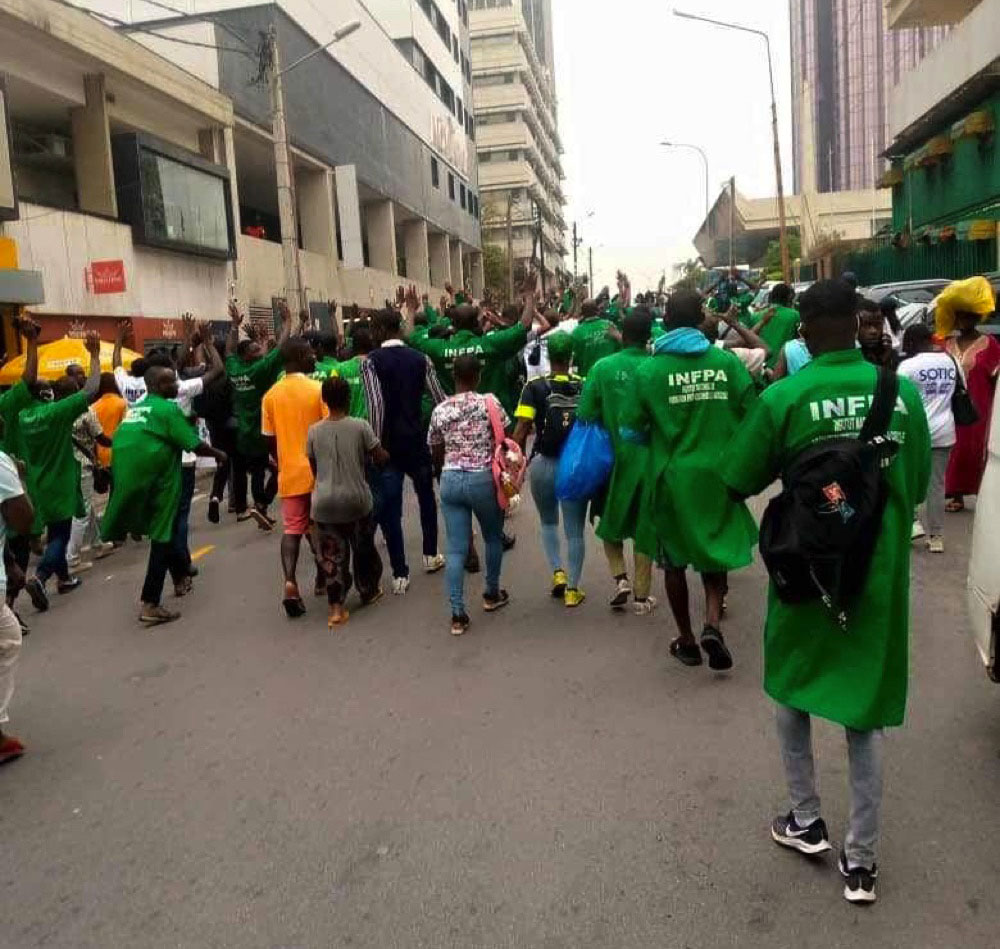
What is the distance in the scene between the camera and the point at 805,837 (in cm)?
334

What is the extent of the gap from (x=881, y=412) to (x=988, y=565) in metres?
1.28

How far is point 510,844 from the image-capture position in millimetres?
3592

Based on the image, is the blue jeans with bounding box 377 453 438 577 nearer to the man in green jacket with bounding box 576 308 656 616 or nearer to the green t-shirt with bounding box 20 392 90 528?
the man in green jacket with bounding box 576 308 656 616

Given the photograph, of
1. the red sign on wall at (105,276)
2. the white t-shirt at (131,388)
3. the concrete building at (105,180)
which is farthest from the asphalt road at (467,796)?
the red sign on wall at (105,276)

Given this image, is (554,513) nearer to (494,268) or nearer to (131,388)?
(131,388)

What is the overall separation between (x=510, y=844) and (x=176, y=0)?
97.6 feet

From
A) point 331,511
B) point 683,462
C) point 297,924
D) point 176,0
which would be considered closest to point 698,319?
point 683,462

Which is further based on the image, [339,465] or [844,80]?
[844,80]

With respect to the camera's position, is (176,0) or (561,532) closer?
(561,532)

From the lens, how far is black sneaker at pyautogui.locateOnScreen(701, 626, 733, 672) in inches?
198

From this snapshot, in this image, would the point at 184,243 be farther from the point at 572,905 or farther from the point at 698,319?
the point at 572,905

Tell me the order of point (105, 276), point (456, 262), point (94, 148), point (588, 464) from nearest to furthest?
point (588, 464)
point (105, 276)
point (94, 148)
point (456, 262)

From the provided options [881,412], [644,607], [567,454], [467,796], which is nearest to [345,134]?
[567,454]

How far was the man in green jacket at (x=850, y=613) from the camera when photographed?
3.11 meters
